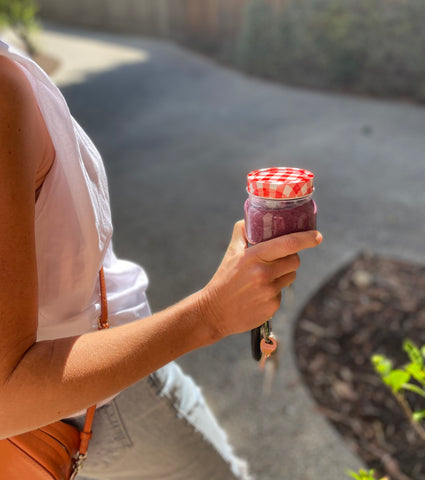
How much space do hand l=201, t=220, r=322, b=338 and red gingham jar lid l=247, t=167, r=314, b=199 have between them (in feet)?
0.27

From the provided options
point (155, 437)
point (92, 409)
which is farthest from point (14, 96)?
point (155, 437)

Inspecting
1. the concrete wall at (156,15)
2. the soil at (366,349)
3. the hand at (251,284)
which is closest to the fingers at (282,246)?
the hand at (251,284)

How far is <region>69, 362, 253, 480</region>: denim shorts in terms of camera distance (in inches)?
47.8

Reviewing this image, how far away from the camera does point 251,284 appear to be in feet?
2.93

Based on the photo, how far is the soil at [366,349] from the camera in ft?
7.66

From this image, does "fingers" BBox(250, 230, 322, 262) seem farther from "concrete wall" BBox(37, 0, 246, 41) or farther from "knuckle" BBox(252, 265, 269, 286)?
"concrete wall" BBox(37, 0, 246, 41)

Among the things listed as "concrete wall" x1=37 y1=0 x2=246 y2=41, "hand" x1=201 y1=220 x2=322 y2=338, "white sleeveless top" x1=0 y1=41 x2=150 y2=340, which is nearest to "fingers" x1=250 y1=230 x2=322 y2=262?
"hand" x1=201 y1=220 x2=322 y2=338

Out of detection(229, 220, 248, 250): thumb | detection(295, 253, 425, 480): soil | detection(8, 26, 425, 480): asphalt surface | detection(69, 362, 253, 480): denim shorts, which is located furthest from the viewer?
detection(8, 26, 425, 480): asphalt surface

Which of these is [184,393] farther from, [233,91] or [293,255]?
[233,91]

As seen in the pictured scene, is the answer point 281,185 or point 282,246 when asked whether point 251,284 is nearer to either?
point 282,246

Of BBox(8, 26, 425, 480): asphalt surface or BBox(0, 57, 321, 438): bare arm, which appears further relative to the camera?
BBox(8, 26, 425, 480): asphalt surface

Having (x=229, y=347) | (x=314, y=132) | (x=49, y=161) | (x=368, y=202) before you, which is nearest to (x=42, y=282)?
(x=49, y=161)

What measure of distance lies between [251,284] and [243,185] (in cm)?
443

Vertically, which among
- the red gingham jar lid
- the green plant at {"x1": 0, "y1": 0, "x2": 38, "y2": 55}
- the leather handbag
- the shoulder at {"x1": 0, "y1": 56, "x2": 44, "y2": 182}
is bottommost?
the green plant at {"x1": 0, "y1": 0, "x2": 38, "y2": 55}
